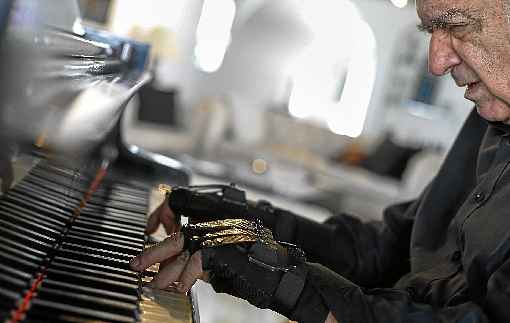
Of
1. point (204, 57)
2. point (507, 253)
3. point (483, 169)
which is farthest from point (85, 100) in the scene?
point (204, 57)

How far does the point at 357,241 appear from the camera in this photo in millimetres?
2057

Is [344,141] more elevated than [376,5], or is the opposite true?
[376,5]

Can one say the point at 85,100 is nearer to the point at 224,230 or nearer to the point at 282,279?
the point at 224,230

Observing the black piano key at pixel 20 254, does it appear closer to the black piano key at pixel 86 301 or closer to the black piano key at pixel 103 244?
the black piano key at pixel 86 301

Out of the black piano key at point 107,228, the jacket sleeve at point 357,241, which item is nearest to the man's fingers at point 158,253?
the black piano key at point 107,228

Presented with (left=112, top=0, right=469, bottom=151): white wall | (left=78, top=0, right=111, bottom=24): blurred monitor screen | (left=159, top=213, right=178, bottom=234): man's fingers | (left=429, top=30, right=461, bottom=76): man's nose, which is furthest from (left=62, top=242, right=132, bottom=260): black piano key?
(left=112, top=0, right=469, bottom=151): white wall

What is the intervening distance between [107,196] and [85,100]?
629 millimetres

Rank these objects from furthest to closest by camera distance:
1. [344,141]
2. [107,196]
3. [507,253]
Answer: [344,141] < [107,196] < [507,253]

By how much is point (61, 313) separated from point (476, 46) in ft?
3.12

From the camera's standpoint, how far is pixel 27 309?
3.47 feet

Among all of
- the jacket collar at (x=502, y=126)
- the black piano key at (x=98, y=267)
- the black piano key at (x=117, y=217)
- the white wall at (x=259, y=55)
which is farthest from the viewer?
the white wall at (x=259, y=55)

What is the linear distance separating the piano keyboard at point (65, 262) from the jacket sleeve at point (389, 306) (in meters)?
0.25

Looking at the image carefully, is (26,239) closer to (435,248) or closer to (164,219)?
(164,219)

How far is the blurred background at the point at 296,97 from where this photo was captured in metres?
8.72
